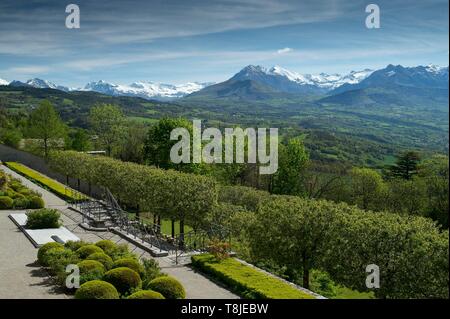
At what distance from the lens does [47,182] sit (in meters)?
62.8

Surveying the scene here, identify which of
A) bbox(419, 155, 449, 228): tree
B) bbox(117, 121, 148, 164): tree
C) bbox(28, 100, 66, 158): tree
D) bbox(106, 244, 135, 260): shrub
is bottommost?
bbox(419, 155, 449, 228): tree

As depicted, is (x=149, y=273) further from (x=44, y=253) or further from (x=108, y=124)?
(x=108, y=124)

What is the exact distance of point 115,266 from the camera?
22688 millimetres

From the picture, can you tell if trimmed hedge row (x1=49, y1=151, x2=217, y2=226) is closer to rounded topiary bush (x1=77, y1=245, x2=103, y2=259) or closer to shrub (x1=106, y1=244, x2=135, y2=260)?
shrub (x1=106, y1=244, x2=135, y2=260)

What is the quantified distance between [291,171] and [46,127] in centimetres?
4150

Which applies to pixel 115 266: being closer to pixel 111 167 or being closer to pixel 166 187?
pixel 166 187

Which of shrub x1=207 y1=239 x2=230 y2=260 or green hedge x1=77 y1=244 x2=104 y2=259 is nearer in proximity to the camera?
green hedge x1=77 y1=244 x2=104 y2=259

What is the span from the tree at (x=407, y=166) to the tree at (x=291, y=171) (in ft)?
67.3

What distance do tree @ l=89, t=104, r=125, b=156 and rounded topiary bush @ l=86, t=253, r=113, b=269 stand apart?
6066 cm

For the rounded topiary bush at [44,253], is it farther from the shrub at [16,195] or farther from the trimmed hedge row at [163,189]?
the shrub at [16,195]

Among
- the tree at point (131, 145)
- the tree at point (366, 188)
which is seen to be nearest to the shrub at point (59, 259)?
the tree at point (366, 188)

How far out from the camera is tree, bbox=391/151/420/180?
7819cm

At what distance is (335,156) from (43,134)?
128 m

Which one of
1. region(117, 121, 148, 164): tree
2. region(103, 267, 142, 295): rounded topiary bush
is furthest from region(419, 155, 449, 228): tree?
region(117, 121, 148, 164): tree
